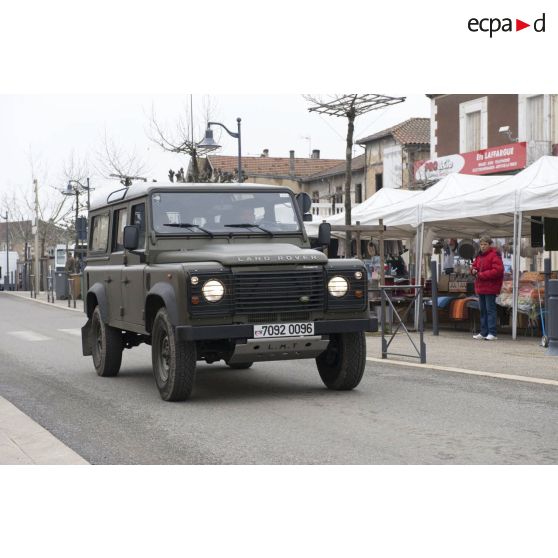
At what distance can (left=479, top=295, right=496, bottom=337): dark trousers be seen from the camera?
53.6 ft

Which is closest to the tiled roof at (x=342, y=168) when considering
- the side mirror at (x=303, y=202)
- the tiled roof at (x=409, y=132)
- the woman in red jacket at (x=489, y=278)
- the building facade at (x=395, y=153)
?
the building facade at (x=395, y=153)

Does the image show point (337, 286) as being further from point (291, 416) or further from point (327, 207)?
point (327, 207)

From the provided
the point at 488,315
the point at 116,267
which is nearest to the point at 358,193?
the point at 488,315

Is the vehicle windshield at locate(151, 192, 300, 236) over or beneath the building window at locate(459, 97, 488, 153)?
beneath

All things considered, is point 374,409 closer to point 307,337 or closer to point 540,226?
point 307,337

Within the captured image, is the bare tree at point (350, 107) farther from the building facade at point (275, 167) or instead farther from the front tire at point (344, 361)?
the building facade at point (275, 167)

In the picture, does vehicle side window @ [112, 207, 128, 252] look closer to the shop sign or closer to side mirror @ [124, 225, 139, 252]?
side mirror @ [124, 225, 139, 252]

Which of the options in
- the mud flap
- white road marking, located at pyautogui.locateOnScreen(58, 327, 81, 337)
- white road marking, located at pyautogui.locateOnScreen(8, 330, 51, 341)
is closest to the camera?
the mud flap

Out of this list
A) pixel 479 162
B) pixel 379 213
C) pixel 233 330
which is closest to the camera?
pixel 233 330

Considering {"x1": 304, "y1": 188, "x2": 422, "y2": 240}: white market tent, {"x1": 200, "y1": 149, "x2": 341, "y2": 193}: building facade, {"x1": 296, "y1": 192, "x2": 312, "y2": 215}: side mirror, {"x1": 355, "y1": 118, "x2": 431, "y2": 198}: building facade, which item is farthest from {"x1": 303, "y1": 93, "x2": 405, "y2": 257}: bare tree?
{"x1": 200, "y1": 149, "x2": 341, "y2": 193}: building facade

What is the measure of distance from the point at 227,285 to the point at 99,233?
3726mm

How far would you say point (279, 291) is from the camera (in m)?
8.84

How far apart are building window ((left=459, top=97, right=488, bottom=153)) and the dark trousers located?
59.2 ft

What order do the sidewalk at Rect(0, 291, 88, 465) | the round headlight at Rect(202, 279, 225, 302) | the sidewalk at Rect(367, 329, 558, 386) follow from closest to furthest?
1. the sidewalk at Rect(0, 291, 88, 465)
2. the round headlight at Rect(202, 279, 225, 302)
3. the sidewalk at Rect(367, 329, 558, 386)
